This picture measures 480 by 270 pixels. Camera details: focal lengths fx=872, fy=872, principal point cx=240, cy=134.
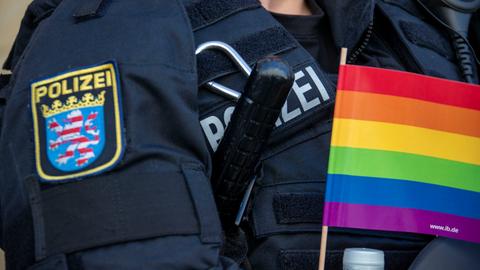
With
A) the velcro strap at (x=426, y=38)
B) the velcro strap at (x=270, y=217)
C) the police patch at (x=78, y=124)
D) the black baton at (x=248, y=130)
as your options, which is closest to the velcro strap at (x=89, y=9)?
the police patch at (x=78, y=124)

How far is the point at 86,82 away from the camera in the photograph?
1354 mm

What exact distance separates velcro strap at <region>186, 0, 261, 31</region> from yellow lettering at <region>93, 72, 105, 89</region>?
27cm

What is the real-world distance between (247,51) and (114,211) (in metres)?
0.44

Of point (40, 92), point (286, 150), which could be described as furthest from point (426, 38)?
point (40, 92)

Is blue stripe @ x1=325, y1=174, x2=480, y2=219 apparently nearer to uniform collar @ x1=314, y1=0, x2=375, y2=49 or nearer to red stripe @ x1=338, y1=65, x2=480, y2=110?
red stripe @ x1=338, y1=65, x2=480, y2=110

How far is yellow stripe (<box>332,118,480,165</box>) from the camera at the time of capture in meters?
1.53

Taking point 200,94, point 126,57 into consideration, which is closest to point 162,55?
point 126,57

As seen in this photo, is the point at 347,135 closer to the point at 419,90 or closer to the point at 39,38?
the point at 419,90

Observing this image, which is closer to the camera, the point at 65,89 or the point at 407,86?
the point at 65,89

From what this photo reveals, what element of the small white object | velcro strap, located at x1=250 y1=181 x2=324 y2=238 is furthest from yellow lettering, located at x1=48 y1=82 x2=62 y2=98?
the small white object

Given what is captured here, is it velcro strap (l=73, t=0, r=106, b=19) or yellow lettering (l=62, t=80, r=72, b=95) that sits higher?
velcro strap (l=73, t=0, r=106, b=19)

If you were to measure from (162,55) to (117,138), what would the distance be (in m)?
0.17

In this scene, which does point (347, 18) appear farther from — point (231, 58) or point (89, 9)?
point (89, 9)

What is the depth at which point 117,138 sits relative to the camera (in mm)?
1324
